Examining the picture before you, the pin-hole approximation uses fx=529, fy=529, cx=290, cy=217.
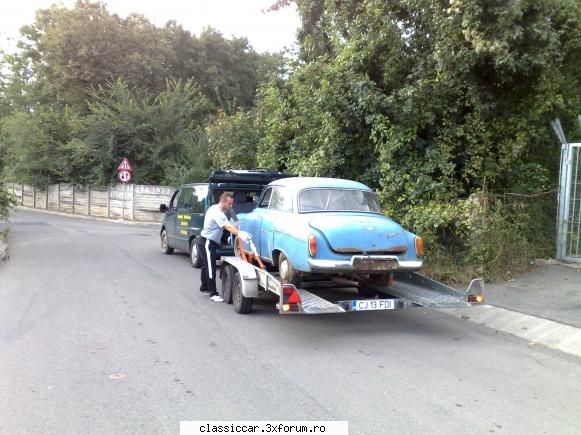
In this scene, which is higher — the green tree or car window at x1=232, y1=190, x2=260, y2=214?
the green tree

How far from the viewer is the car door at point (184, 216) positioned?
500 inches

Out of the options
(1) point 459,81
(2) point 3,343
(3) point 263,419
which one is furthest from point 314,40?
(3) point 263,419

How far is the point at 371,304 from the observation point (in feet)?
21.3

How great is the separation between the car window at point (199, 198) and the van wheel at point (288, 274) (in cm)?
499

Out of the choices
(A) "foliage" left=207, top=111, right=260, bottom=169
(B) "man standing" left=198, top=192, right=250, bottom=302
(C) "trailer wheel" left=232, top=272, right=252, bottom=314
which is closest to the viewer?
(C) "trailer wheel" left=232, top=272, right=252, bottom=314

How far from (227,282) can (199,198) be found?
14.0 feet

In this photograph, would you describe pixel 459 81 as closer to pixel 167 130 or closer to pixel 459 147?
pixel 459 147

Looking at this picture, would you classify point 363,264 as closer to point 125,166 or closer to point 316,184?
point 316,184

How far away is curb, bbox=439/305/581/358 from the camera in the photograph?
20.7 ft

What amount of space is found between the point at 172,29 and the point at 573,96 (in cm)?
2926

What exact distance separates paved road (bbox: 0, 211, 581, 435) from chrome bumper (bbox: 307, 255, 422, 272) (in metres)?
0.87

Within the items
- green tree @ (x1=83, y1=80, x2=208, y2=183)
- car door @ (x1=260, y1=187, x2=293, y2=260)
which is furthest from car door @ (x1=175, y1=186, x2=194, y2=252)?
green tree @ (x1=83, y1=80, x2=208, y2=183)

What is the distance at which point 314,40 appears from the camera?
15.8 meters

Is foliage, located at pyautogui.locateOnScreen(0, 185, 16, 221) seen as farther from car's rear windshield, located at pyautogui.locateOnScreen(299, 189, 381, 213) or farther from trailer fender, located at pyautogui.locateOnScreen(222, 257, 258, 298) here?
car's rear windshield, located at pyautogui.locateOnScreen(299, 189, 381, 213)
